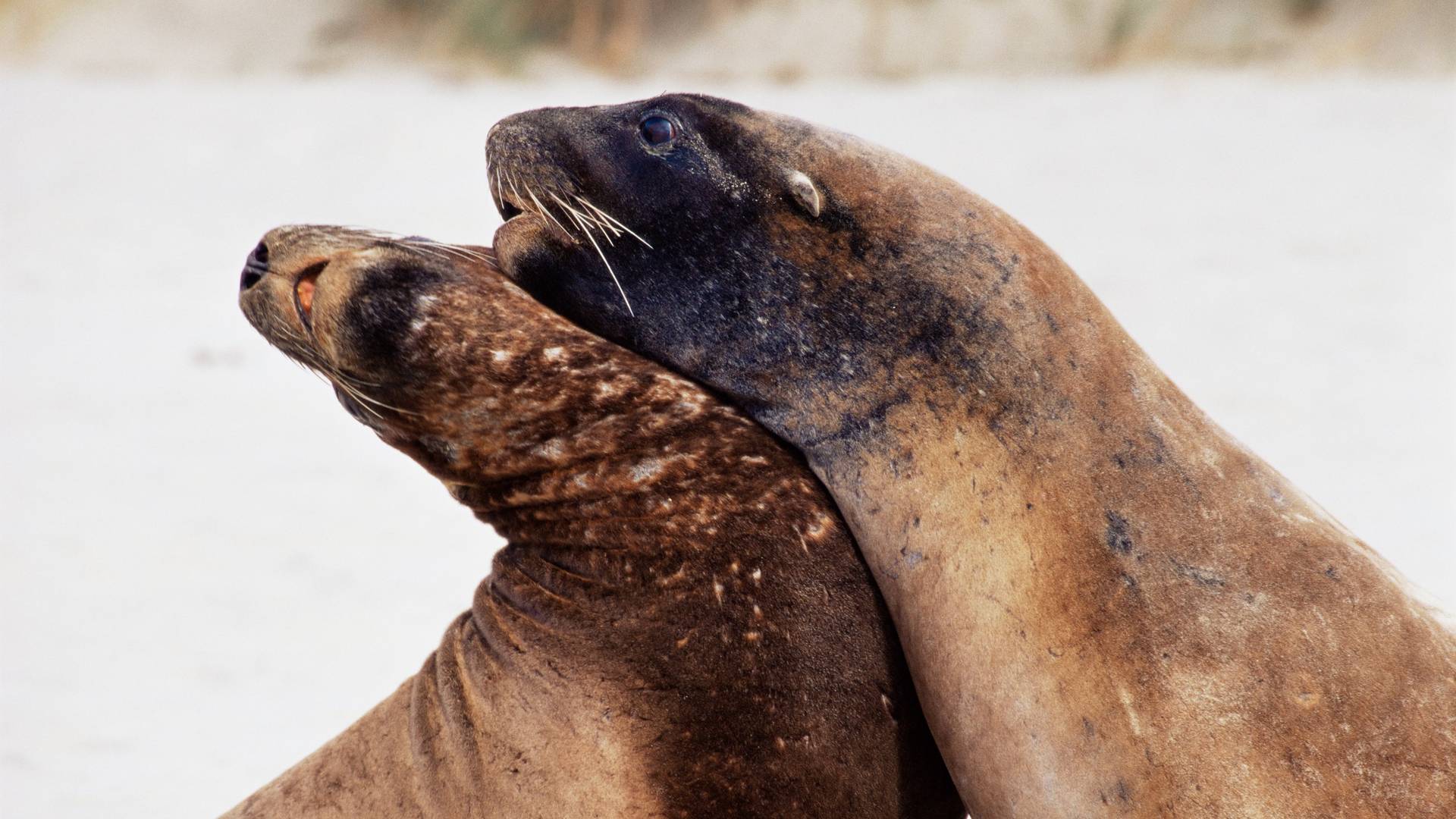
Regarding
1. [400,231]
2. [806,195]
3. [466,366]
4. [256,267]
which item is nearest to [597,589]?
[466,366]

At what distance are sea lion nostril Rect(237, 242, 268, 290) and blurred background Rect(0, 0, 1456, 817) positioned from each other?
1925 mm

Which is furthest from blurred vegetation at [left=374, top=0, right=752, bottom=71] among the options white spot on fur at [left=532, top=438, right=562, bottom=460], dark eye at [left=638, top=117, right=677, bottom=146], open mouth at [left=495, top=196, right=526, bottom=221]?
white spot on fur at [left=532, top=438, right=562, bottom=460]

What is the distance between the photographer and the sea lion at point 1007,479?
216cm

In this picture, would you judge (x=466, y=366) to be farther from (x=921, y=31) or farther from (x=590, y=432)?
(x=921, y=31)

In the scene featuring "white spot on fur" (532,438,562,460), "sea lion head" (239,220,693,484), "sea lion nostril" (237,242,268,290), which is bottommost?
"white spot on fur" (532,438,562,460)

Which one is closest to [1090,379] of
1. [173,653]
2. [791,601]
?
[791,601]

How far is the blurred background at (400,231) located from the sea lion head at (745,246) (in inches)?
86.3

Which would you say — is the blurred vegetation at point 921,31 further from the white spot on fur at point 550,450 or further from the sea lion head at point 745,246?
the white spot on fur at point 550,450

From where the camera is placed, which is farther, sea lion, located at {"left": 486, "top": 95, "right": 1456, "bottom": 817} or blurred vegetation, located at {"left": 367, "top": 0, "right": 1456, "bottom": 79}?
blurred vegetation, located at {"left": 367, "top": 0, "right": 1456, "bottom": 79}

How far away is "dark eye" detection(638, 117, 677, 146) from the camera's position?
2.56 metres

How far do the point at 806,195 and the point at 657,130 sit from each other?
28 cm

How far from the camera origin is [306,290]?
8.27 feet

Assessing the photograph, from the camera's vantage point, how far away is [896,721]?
7.64 ft

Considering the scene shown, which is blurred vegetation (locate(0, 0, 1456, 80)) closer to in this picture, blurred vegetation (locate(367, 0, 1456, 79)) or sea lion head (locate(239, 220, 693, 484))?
blurred vegetation (locate(367, 0, 1456, 79))
